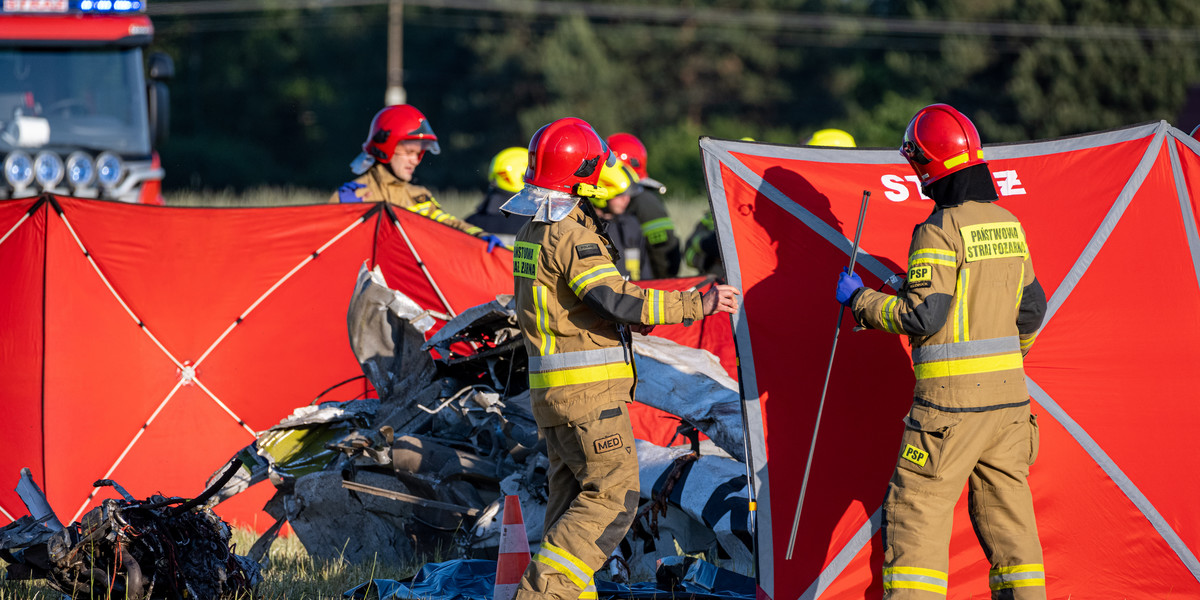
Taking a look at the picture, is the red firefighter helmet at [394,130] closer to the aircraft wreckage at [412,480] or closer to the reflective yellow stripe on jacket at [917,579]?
the aircraft wreckage at [412,480]

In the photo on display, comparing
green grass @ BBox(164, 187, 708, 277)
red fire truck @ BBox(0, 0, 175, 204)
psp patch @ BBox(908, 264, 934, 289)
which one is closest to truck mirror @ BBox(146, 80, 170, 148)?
red fire truck @ BBox(0, 0, 175, 204)

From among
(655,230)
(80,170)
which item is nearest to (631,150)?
(655,230)

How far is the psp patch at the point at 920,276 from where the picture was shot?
14.4 feet

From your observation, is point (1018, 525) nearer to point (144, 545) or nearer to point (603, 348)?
point (603, 348)

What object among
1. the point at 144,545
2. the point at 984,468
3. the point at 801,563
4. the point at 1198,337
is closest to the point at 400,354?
the point at 144,545

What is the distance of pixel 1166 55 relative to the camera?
36688 mm

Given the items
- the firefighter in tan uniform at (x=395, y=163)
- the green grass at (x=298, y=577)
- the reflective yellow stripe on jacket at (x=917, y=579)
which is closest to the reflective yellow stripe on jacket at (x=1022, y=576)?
the reflective yellow stripe on jacket at (x=917, y=579)

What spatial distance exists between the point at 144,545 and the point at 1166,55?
37790mm

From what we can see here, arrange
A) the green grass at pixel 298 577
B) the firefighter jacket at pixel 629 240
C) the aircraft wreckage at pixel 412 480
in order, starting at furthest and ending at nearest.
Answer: the firefighter jacket at pixel 629 240
the green grass at pixel 298 577
the aircraft wreckage at pixel 412 480

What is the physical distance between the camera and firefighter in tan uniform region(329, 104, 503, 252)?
26.7 ft

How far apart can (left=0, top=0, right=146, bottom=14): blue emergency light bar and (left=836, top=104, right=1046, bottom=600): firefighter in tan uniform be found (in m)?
10.0

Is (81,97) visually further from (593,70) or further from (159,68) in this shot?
(593,70)

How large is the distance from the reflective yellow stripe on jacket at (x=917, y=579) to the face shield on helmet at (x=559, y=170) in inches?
72.2

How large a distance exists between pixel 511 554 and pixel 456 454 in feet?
4.79
